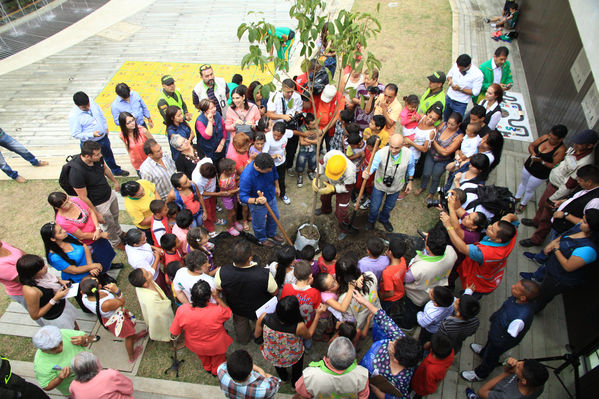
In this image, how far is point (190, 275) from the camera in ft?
14.1

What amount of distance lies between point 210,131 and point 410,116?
3.63 metres

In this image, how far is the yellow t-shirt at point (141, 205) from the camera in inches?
207

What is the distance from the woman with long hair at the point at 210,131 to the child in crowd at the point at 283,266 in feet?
9.88

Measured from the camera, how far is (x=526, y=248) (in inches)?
246

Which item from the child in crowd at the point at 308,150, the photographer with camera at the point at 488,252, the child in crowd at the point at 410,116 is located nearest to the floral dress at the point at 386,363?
the photographer with camera at the point at 488,252

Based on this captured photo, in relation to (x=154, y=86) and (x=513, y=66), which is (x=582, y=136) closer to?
(x=513, y=66)

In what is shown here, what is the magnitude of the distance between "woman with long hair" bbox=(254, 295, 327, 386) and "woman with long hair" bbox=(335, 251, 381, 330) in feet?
1.11

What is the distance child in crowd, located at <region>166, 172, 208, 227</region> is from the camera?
532 cm

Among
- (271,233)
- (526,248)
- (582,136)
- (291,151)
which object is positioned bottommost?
(526,248)

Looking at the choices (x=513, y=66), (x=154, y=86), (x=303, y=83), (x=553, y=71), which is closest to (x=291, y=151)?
(x=303, y=83)

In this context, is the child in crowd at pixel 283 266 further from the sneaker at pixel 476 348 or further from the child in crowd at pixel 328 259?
the sneaker at pixel 476 348

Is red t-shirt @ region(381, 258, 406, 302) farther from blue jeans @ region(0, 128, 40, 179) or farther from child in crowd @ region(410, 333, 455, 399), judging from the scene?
blue jeans @ region(0, 128, 40, 179)

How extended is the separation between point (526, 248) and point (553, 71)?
5190 mm

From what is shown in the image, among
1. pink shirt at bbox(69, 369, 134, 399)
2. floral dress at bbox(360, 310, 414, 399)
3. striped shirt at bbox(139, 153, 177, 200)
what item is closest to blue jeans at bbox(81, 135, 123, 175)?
striped shirt at bbox(139, 153, 177, 200)
